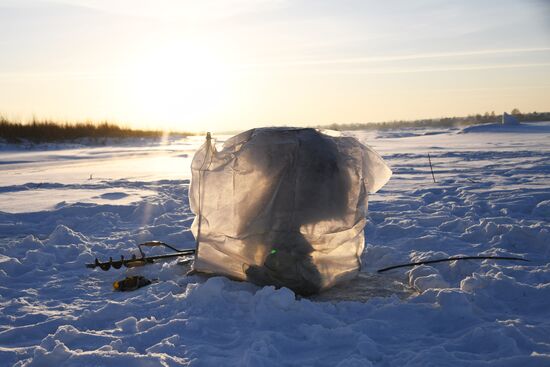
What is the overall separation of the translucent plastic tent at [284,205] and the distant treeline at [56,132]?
2109 centimetres

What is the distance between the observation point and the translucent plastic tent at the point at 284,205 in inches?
141

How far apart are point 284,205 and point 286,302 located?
0.74 m

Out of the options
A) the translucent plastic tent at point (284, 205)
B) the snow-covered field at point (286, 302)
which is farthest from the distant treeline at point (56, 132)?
the translucent plastic tent at point (284, 205)

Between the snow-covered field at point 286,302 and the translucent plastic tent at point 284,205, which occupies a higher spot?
the translucent plastic tent at point 284,205

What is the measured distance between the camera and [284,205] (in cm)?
358

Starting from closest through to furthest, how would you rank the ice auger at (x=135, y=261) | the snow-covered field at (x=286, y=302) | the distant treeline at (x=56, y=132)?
the snow-covered field at (x=286, y=302) < the ice auger at (x=135, y=261) < the distant treeline at (x=56, y=132)

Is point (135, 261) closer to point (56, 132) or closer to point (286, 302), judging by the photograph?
point (286, 302)

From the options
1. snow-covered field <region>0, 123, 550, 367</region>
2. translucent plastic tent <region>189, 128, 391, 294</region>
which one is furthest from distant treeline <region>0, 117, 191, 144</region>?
translucent plastic tent <region>189, 128, 391, 294</region>

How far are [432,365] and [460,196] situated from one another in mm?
5283

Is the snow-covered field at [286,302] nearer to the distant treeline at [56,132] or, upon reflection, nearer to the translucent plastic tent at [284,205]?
the translucent plastic tent at [284,205]

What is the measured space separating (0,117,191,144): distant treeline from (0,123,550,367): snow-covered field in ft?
59.2

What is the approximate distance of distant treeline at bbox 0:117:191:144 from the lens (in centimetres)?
2239

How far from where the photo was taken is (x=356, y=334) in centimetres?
280

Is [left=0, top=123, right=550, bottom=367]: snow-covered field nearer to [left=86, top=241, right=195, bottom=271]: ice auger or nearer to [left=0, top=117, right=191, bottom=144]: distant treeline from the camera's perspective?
[left=86, top=241, right=195, bottom=271]: ice auger
